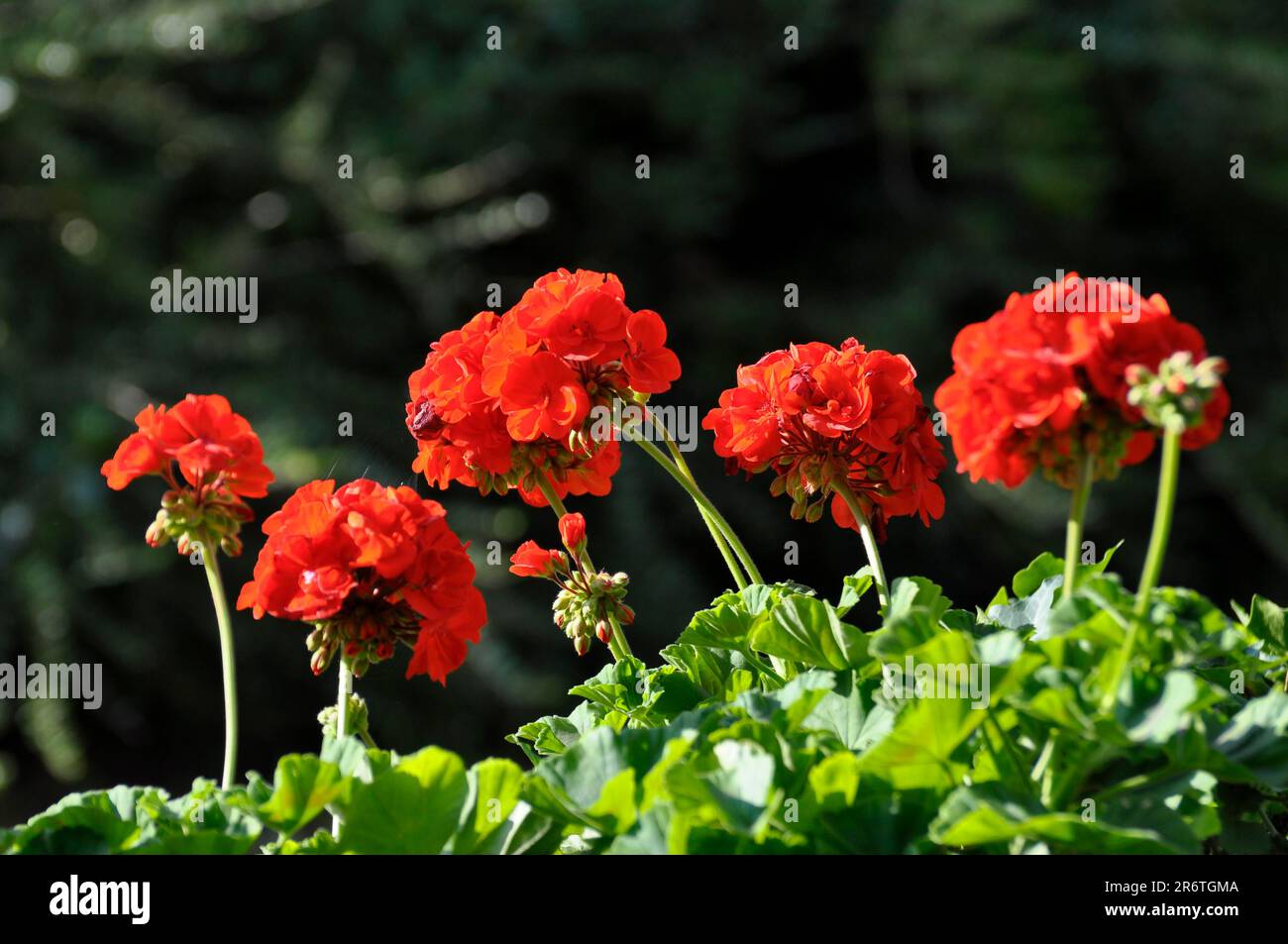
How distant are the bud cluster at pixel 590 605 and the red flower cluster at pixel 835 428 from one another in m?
0.12

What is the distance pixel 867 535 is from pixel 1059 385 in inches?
8.7

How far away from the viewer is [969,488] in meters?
3.80

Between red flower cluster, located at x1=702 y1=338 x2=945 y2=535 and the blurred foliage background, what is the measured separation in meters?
2.11

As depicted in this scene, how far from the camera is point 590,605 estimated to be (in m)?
0.90

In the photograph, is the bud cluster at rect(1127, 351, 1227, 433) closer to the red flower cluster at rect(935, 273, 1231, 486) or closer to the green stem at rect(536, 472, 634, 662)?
the red flower cluster at rect(935, 273, 1231, 486)

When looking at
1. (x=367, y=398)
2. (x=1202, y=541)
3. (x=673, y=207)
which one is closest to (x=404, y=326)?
(x=367, y=398)

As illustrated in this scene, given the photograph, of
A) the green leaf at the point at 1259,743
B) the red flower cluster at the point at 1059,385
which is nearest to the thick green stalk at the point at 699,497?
the red flower cluster at the point at 1059,385

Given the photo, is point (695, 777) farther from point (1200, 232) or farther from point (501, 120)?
point (1200, 232)

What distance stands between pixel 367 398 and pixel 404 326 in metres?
0.50

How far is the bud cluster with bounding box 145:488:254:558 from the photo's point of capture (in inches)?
32.6

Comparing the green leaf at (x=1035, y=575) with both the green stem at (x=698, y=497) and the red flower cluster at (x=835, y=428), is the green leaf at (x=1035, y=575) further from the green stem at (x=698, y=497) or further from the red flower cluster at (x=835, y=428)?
the green stem at (x=698, y=497)

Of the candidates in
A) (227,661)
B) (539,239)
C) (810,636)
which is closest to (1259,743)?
(810,636)

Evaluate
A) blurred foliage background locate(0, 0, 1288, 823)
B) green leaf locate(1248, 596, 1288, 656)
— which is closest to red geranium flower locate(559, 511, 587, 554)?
green leaf locate(1248, 596, 1288, 656)

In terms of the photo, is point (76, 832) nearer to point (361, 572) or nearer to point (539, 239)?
point (361, 572)
